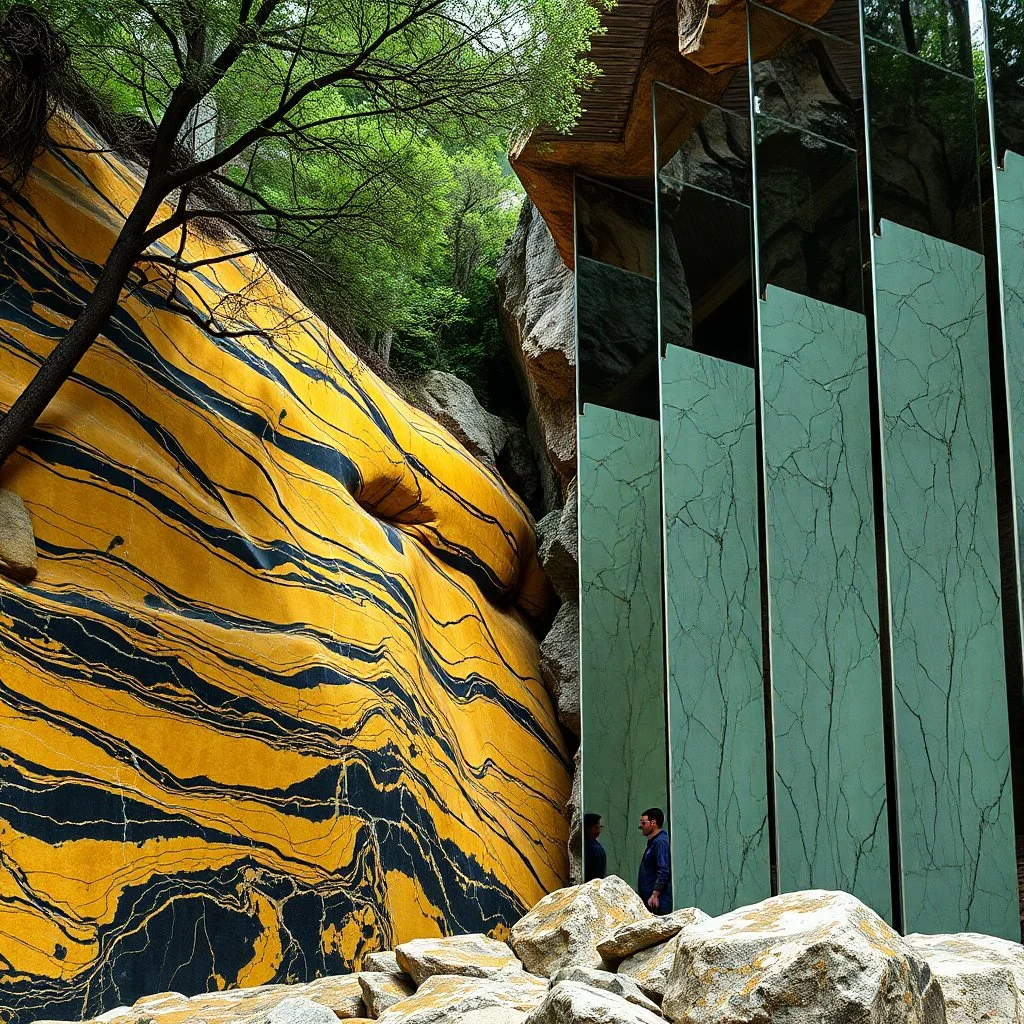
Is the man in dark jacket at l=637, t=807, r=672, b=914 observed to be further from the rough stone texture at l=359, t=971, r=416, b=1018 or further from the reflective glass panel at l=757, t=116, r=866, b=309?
the reflective glass panel at l=757, t=116, r=866, b=309

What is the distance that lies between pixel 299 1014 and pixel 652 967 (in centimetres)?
122

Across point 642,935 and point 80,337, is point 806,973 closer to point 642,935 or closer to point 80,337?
point 642,935

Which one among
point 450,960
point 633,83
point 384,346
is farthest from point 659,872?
point 384,346

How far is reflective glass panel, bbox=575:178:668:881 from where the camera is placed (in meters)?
9.83

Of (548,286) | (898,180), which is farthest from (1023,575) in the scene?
(548,286)

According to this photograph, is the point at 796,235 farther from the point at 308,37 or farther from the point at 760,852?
the point at 760,852

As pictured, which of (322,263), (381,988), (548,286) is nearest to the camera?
(381,988)

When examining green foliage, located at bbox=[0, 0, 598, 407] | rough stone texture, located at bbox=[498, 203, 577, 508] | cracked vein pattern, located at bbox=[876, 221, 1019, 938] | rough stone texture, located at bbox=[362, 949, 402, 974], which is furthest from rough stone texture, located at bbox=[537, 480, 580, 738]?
rough stone texture, located at bbox=[362, 949, 402, 974]

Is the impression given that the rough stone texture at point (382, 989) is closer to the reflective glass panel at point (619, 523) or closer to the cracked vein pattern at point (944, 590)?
the cracked vein pattern at point (944, 590)

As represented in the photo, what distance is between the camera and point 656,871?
8023 millimetres

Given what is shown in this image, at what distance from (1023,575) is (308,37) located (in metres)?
6.09

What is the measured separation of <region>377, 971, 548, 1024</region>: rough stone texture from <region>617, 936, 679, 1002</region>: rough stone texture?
13.3 inches

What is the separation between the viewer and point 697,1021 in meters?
2.81

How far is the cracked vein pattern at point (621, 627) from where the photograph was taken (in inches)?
385
